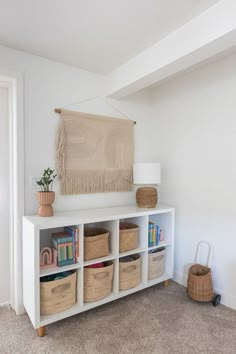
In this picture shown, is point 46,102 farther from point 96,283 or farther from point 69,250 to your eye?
point 96,283

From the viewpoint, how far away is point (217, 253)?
228cm

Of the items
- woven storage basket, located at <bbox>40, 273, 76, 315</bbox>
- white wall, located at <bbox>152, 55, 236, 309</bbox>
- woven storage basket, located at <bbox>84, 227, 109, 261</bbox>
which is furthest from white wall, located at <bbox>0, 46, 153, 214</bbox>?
white wall, located at <bbox>152, 55, 236, 309</bbox>

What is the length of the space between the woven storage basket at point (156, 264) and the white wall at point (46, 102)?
0.74 metres

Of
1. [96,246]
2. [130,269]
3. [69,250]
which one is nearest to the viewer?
[69,250]

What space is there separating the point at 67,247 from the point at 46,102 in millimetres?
1350

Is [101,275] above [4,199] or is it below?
below

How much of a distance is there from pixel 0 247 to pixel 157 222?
65.9 inches

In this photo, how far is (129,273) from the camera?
2234 millimetres

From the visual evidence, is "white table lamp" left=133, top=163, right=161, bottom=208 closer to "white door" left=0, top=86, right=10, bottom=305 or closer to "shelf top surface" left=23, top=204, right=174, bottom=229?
"shelf top surface" left=23, top=204, right=174, bottom=229

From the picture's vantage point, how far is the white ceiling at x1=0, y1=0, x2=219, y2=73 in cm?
148

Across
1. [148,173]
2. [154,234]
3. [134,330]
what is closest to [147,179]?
[148,173]

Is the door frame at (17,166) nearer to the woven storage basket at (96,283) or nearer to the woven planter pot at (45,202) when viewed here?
the woven planter pot at (45,202)

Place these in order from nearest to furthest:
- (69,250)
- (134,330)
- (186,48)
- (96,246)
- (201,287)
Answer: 1. (186,48)
2. (134,330)
3. (69,250)
4. (96,246)
5. (201,287)

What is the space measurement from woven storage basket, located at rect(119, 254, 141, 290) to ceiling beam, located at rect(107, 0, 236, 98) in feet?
5.66
